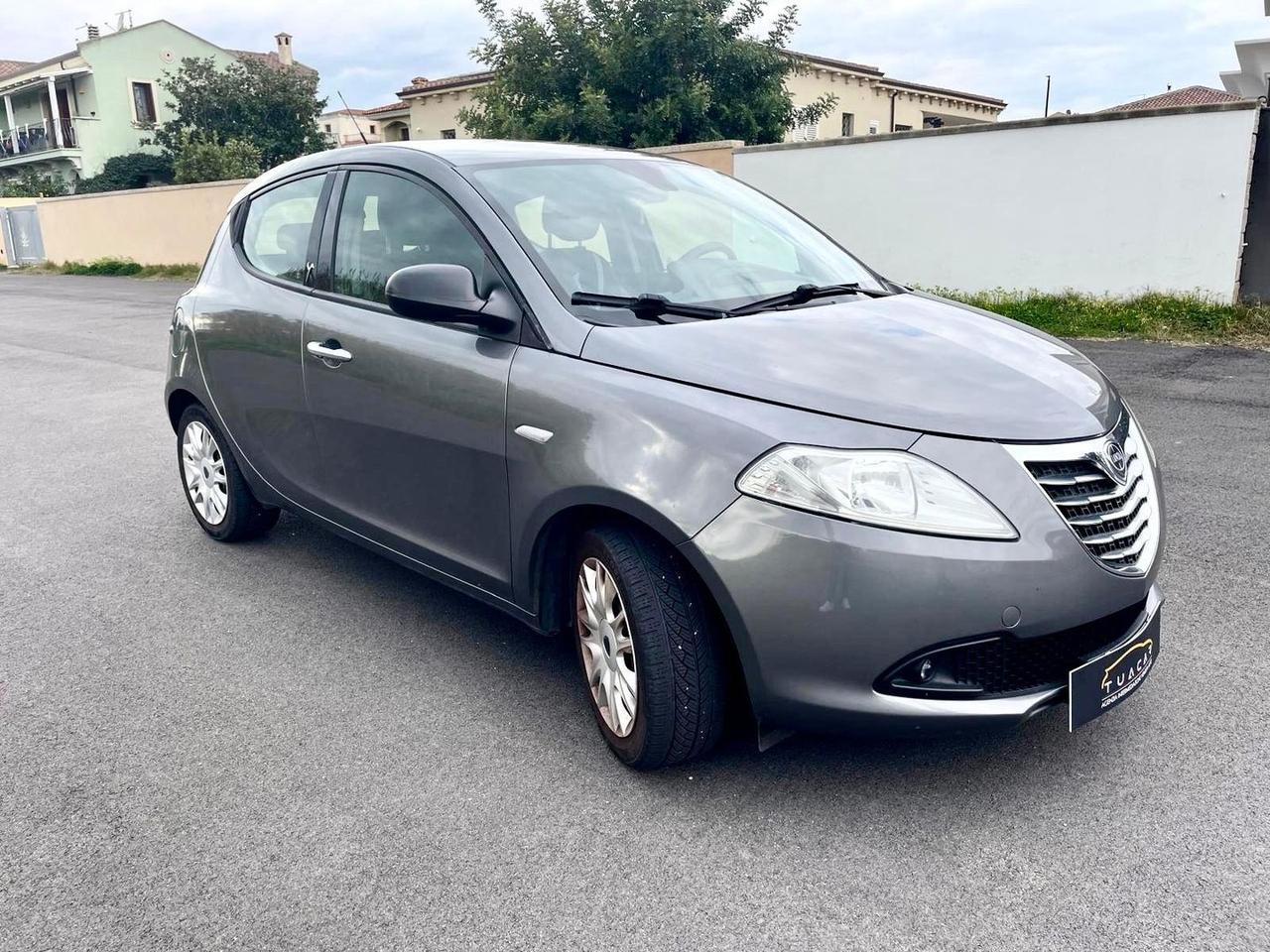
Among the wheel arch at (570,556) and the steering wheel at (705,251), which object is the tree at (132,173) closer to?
the steering wheel at (705,251)

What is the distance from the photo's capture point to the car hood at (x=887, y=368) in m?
2.57

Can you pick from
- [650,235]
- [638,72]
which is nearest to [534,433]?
[650,235]

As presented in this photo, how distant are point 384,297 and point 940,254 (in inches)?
388

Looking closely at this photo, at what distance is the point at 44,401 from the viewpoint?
9031 mm

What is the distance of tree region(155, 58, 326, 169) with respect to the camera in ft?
143

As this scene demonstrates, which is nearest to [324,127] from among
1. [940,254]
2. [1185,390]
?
[940,254]

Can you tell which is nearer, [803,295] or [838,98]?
[803,295]

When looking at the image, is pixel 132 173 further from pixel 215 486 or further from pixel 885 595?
pixel 885 595

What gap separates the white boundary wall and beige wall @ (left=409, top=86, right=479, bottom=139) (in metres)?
22.8

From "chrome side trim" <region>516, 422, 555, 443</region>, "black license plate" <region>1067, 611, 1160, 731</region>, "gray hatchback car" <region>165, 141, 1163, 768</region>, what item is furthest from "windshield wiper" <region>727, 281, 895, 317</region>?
"black license plate" <region>1067, 611, 1160, 731</region>

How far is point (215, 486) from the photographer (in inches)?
194

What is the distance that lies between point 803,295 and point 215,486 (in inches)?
116

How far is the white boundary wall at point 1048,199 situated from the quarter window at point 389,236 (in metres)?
9.01

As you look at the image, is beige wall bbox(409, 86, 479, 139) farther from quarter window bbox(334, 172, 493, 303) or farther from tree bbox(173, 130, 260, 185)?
quarter window bbox(334, 172, 493, 303)
